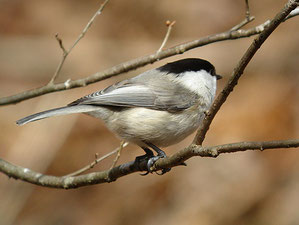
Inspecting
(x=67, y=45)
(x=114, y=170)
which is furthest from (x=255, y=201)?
(x=67, y=45)

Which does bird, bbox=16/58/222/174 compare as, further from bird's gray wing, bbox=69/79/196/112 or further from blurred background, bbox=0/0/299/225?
blurred background, bbox=0/0/299/225

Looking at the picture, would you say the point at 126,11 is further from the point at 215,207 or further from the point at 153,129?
the point at 153,129

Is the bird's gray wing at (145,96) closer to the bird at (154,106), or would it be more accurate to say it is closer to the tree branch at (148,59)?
the bird at (154,106)

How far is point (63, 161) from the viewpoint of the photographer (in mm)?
5445

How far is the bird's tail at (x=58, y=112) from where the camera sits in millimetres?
2578

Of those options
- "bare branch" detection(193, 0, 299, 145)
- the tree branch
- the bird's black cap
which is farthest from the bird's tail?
"bare branch" detection(193, 0, 299, 145)

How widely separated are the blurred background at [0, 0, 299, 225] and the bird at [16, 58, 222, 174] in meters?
2.09

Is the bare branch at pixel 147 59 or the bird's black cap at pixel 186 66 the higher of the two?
the bird's black cap at pixel 186 66

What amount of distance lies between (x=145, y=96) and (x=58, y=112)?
0.61 m

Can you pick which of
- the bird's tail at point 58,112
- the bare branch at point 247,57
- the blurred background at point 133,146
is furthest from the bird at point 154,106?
the blurred background at point 133,146

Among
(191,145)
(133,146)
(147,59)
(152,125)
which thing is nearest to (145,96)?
(152,125)

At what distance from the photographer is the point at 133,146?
18.4 feet

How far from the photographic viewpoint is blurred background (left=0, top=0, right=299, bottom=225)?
16.4ft

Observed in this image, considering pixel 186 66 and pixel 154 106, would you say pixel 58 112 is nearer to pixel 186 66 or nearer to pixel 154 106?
pixel 154 106
